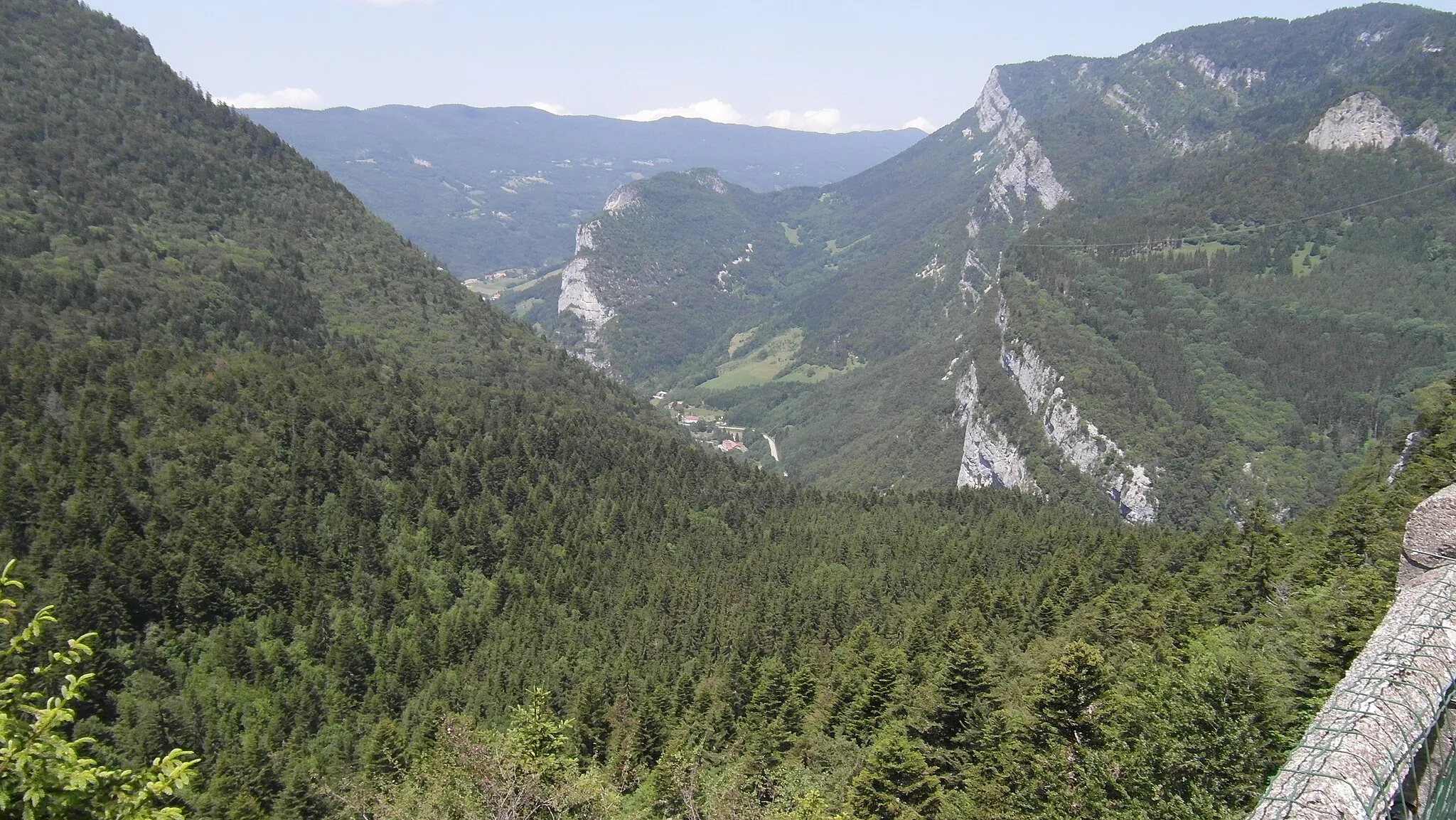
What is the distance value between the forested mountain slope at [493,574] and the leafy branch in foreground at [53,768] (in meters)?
22.7

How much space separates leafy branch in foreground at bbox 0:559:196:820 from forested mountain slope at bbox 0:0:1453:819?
895 inches

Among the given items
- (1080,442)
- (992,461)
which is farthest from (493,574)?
(992,461)

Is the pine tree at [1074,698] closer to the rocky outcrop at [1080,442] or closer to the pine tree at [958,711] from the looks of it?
the pine tree at [958,711]

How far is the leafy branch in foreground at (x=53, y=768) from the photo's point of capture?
916 centimetres

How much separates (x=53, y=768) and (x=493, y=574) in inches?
3168

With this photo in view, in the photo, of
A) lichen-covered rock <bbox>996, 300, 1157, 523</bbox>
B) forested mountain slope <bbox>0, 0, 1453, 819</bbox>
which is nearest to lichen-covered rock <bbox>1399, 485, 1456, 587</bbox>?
forested mountain slope <bbox>0, 0, 1453, 819</bbox>

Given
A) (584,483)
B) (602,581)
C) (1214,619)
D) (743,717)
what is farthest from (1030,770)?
(584,483)

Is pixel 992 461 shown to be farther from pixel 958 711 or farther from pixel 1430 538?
pixel 1430 538

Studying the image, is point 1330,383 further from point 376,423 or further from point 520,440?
point 376,423

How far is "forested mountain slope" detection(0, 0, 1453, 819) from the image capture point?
32.9 metres

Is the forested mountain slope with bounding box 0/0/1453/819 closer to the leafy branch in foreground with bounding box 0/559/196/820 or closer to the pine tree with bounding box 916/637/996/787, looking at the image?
the pine tree with bounding box 916/637/996/787

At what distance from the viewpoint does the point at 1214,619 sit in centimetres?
4297

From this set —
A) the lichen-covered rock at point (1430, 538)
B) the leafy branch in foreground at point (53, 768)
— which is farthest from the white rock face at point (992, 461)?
the leafy branch in foreground at point (53, 768)

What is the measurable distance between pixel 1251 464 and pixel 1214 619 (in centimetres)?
12759
